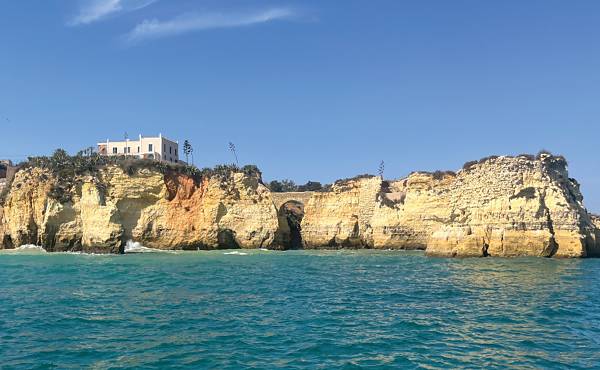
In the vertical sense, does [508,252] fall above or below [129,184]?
below

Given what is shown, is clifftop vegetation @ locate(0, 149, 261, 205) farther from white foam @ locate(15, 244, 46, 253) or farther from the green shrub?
white foam @ locate(15, 244, 46, 253)

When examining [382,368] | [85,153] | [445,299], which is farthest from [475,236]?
[85,153]

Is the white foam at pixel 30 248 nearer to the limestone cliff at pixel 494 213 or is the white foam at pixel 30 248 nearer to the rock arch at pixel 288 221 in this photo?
the rock arch at pixel 288 221

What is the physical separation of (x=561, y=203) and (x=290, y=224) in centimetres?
3273

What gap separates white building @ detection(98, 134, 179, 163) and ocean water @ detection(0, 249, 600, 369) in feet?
141

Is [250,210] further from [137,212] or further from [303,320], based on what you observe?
[303,320]

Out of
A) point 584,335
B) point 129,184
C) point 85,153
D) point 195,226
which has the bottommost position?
point 584,335

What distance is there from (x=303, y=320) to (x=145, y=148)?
59552 mm

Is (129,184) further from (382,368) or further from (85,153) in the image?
(382,368)

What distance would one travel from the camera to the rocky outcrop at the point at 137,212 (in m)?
51.4

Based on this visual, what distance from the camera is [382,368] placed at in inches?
452

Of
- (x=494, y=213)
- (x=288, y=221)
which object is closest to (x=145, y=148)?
(x=288, y=221)

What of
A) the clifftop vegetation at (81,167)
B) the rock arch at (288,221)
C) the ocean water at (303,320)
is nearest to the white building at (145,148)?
the clifftop vegetation at (81,167)

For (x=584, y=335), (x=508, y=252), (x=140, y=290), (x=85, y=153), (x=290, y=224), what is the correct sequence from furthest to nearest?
(x=290, y=224)
(x=85, y=153)
(x=508, y=252)
(x=140, y=290)
(x=584, y=335)
